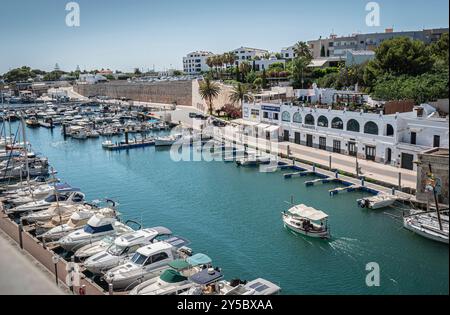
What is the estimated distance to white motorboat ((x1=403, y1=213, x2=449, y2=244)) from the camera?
25.8 meters

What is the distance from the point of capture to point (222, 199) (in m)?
37.8

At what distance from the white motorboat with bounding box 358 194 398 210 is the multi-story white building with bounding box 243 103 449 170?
517 cm

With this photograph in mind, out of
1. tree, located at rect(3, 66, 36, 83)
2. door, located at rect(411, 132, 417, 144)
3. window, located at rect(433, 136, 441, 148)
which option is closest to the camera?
window, located at rect(433, 136, 441, 148)

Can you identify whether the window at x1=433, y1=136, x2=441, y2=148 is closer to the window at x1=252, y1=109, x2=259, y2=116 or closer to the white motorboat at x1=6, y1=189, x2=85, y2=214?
the window at x1=252, y1=109, x2=259, y2=116

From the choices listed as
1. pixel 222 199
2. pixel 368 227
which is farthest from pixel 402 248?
pixel 222 199

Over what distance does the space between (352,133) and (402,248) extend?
2238cm

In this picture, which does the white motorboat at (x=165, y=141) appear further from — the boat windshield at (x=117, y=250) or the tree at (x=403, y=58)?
the boat windshield at (x=117, y=250)

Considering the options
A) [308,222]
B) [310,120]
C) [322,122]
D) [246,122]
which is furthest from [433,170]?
[246,122]

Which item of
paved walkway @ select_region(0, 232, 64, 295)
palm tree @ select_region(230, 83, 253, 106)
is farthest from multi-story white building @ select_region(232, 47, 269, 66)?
paved walkway @ select_region(0, 232, 64, 295)

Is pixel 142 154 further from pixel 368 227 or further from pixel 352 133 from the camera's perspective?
pixel 368 227

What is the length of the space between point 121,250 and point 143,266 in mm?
2583

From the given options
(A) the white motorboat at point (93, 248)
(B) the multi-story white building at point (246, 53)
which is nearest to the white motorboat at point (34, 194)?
(A) the white motorboat at point (93, 248)

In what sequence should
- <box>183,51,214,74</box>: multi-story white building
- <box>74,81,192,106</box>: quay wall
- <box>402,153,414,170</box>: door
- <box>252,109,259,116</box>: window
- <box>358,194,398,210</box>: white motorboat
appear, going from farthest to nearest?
<box>183,51,214,74</box>: multi-story white building < <box>74,81,192,106</box>: quay wall < <box>252,109,259,116</box>: window < <box>402,153,414,170</box>: door < <box>358,194,398,210</box>: white motorboat
